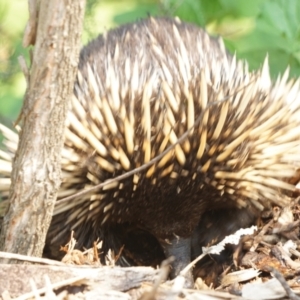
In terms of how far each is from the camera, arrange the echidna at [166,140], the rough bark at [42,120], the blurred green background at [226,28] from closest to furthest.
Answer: the rough bark at [42,120] < the echidna at [166,140] < the blurred green background at [226,28]

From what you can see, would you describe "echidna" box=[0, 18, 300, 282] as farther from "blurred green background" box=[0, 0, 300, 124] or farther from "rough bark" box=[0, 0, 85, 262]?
"rough bark" box=[0, 0, 85, 262]

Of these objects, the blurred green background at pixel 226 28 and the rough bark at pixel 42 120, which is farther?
the blurred green background at pixel 226 28

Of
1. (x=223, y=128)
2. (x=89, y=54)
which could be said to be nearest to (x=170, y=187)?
(x=223, y=128)

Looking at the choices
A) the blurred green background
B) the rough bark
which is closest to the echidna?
the blurred green background

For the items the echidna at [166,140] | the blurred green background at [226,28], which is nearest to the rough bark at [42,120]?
the echidna at [166,140]

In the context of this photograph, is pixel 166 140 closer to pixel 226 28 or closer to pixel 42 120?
pixel 42 120

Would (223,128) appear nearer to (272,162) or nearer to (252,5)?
(272,162)

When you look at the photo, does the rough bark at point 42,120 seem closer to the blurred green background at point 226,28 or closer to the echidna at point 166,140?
the echidna at point 166,140
